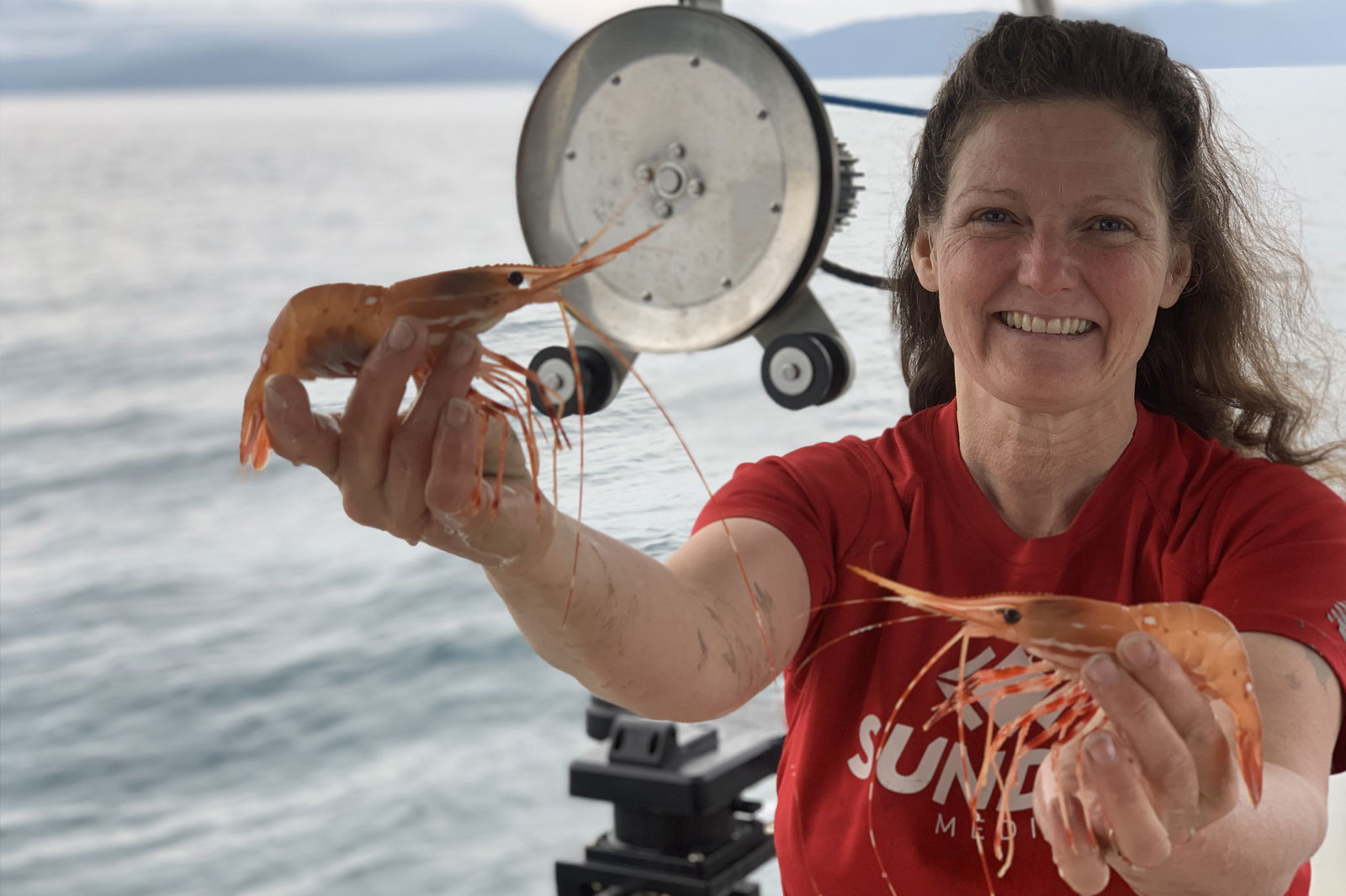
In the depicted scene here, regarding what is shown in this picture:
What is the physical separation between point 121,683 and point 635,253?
478 cm

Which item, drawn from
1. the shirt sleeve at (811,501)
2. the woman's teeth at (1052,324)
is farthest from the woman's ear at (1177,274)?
the shirt sleeve at (811,501)

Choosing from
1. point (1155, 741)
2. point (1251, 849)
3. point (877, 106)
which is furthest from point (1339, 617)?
point (877, 106)

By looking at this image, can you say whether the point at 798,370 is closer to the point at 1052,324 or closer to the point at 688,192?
the point at 688,192

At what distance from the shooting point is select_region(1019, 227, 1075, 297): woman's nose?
957 millimetres

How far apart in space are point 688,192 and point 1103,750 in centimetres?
69

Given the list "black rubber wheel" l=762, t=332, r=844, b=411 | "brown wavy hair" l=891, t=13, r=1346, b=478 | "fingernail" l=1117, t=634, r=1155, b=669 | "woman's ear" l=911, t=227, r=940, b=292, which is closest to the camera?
"fingernail" l=1117, t=634, r=1155, b=669

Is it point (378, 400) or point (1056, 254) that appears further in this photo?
point (1056, 254)

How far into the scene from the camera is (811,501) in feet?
3.61

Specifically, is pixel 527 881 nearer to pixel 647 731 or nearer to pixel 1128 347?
pixel 647 731

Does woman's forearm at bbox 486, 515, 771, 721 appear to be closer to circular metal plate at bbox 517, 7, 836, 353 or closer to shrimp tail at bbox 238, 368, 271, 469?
shrimp tail at bbox 238, 368, 271, 469

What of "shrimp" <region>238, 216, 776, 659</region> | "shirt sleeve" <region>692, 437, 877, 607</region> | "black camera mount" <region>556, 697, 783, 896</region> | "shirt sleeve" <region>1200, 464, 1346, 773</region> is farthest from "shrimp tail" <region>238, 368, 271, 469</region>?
"black camera mount" <region>556, 697, 783, 896</region>

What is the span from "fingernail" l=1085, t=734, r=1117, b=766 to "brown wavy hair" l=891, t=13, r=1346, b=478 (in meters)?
0.49

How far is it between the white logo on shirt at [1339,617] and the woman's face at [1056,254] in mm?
210

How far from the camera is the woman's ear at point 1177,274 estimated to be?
1.07m
